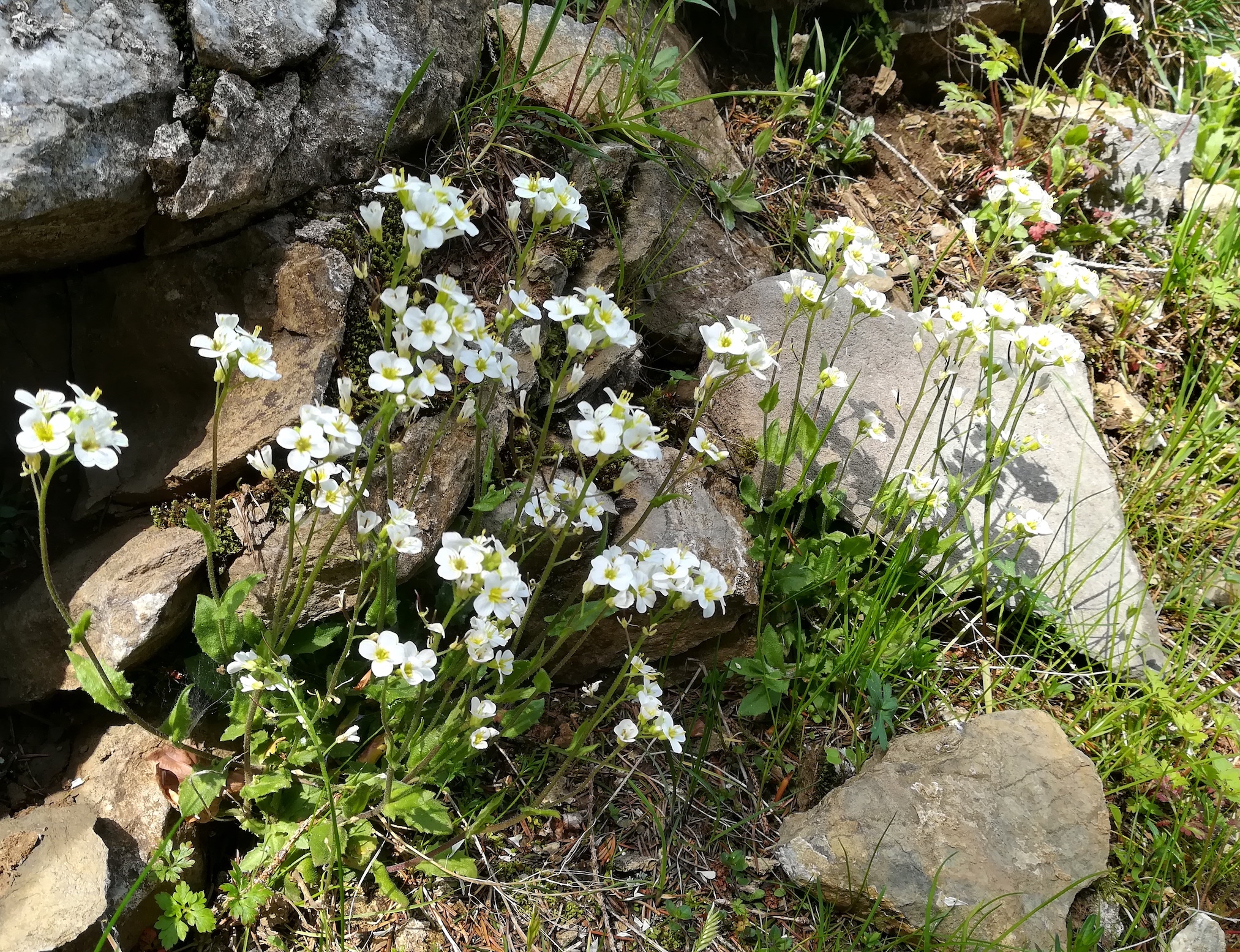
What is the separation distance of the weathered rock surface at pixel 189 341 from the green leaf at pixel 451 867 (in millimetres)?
1260

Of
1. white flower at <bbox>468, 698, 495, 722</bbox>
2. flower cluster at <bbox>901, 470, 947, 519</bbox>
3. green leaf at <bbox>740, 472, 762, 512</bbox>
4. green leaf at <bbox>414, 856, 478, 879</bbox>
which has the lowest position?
green leaf at <bbox>414, 856, 478, 879</bbox>

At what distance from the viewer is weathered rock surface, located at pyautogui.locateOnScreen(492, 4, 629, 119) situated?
11.1ft

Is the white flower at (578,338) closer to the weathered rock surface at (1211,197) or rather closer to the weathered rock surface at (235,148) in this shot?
the weathered rock surface at (235,148)

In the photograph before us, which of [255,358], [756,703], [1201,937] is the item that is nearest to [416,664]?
[255,358]

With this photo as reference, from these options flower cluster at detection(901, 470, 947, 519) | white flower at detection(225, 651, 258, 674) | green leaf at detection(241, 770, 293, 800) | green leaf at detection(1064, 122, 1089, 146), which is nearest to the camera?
white flower at detection(225, 651, 258, 674)

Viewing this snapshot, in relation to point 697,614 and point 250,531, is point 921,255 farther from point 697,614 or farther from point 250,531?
point 250,531

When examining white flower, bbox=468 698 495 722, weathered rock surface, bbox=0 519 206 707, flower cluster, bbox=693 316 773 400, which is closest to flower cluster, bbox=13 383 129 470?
weathered rock surface, bbox=0 519 206 707

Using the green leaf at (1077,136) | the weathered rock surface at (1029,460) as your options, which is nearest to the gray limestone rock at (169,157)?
the weathered rock surface at (1029,460)

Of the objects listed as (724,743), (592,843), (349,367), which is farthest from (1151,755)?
(349,367)

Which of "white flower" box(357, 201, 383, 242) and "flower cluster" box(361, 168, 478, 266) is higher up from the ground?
"flower cluster" box(361, 168, 478, 266)

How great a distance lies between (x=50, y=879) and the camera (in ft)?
7.48

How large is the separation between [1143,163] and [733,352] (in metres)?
3.63

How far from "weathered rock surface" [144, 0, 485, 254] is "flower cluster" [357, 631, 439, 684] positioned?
1.34 m

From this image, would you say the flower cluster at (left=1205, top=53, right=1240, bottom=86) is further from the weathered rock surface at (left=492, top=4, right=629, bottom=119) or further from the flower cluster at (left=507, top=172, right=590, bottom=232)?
the flower cluster at (left=507, top=172, right=590, bottom=232)
